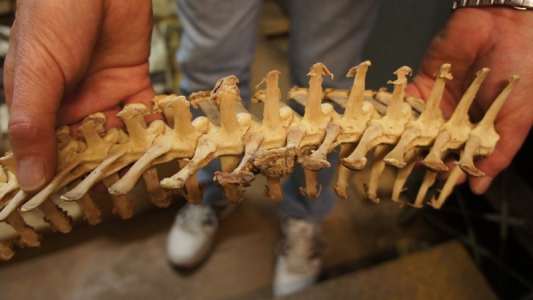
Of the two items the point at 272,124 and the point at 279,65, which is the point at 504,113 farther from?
the point at 279,65

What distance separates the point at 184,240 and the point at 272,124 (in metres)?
1.08

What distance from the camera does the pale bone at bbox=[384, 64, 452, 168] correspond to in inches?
39.3

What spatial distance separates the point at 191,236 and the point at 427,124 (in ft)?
3.95

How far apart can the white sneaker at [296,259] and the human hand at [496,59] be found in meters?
0.78

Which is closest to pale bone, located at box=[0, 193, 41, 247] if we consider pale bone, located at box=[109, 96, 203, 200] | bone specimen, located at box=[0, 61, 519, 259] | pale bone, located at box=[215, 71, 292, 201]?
bone specimen, located at box=[0, 61, 519, 259]

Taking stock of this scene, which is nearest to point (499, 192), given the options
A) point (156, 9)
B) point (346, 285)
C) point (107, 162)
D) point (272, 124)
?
point (346, 285)

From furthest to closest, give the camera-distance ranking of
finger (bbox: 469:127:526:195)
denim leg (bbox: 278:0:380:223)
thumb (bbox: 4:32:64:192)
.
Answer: denim leg (bbox: 278:0:380:223), finger (bbox: 469:127:526:195), thumb (bbox: 4:32:64:192)

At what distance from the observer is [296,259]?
180cm

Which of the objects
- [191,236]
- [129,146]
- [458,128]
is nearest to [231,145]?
[129,146]

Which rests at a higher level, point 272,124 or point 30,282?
point 272,124

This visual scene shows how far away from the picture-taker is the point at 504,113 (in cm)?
117

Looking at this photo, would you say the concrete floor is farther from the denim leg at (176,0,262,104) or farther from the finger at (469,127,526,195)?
the finger at (469,127,526,195)

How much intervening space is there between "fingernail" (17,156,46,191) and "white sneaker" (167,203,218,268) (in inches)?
42.4

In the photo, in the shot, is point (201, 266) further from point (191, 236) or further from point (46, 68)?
point (46, 68)
